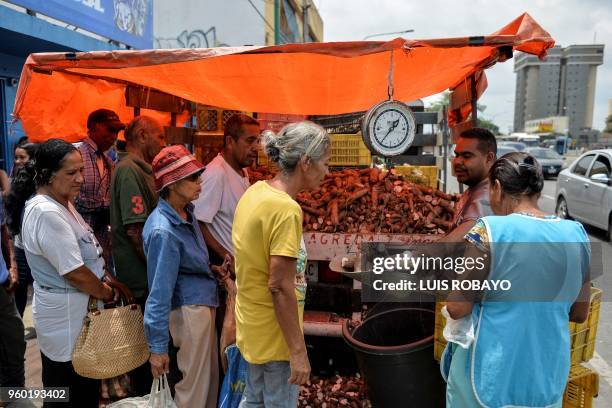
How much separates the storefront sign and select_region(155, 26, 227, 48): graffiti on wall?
4.56 metres

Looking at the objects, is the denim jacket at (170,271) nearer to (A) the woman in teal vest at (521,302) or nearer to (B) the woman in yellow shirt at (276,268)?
(B) the woman in yellow shirt at (276,268)

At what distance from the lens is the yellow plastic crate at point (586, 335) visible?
2500 millimetres

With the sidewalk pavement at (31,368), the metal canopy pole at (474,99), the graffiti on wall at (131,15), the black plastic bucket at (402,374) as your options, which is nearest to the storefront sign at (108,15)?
the graffiti on wall at (131,15)

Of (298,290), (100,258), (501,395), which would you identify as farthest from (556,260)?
(100,258)

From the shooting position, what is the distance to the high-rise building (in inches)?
3745

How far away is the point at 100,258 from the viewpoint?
2.90m

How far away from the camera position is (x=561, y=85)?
94.0 metres

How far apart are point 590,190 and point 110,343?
389 inches

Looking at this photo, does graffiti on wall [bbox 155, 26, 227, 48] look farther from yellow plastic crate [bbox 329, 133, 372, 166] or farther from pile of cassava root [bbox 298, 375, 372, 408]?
pile of cassava root [bbox 298, 375, 372, 408]

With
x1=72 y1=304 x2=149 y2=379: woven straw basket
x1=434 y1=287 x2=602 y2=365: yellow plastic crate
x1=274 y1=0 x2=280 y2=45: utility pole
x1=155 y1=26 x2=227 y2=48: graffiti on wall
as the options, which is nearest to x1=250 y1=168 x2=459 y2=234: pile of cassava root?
x1=434 y1=287 x2=602 y2=365: yellow plastic crate

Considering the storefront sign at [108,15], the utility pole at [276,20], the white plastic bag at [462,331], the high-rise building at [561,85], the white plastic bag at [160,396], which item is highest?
the high-rise building at [561,85]

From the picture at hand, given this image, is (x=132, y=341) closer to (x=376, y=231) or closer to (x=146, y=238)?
(x=146, y=238)

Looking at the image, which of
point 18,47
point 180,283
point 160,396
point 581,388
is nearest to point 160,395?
point 160,396

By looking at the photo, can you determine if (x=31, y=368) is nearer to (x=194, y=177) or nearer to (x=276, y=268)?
(x=194, y=177)
